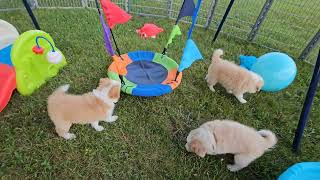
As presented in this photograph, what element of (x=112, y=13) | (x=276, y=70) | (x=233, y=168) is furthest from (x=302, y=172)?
(x=112, y=13)

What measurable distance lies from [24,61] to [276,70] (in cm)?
327

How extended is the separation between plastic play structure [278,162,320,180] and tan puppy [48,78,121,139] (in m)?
1.82

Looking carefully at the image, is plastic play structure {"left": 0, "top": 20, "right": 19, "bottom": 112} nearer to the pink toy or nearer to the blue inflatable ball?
the pink toy

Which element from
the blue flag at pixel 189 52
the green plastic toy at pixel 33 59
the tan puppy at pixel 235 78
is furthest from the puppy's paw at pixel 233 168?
the green plastic toy at pixel 33 59

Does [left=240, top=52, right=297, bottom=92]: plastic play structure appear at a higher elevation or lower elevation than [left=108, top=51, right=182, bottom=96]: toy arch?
higher

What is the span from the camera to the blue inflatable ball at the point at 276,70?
3.63 m

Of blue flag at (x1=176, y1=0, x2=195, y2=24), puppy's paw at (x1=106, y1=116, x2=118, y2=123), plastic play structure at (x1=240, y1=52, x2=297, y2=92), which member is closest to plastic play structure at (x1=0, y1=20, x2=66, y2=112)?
puppy's paw at (x1=106, y1=116, x2=118, y2=123)

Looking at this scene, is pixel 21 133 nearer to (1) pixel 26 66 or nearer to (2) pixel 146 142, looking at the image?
(1) pixel 26 66

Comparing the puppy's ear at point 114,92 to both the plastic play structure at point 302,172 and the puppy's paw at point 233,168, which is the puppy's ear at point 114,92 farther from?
the plastic play structure at point 302,172

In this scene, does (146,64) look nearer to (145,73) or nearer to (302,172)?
(145,73)

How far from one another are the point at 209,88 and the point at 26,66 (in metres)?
2.47

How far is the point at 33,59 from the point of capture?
11.3ft

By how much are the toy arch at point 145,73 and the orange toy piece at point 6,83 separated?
116 cm

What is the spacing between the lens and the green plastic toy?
3.27 m
